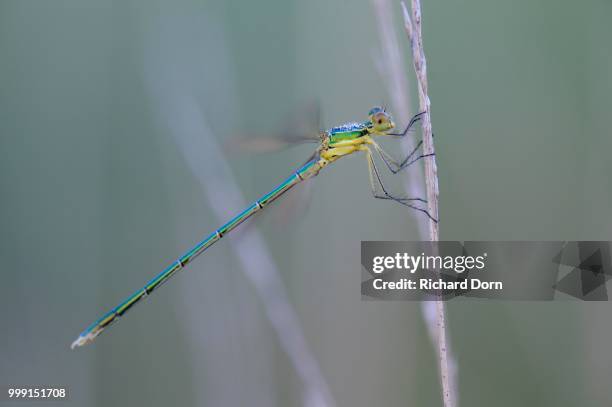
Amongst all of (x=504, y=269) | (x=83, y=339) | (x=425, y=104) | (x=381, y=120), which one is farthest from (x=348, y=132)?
(x=83, y=339)

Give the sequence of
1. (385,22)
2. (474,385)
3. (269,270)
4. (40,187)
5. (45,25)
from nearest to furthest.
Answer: (385,22) → (269,270) → (474,385) → (40,187) → (45,25)

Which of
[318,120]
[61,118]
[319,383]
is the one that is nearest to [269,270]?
[319,383]

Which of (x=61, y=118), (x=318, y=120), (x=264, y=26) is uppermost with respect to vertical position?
(x=264, y=26)

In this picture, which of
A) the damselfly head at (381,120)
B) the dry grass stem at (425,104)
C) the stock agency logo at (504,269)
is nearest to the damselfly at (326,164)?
the damselfly head at (381,120)

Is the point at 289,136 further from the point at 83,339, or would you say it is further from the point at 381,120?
the point at 83,339

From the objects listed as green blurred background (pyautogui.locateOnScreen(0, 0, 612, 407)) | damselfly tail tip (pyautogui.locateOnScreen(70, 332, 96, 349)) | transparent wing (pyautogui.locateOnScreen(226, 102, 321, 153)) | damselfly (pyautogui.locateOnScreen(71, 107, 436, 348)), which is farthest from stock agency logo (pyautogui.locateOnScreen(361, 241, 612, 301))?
damselfly tail tip (pyautogui.locateOnScreen(70, 332, 96, 349))

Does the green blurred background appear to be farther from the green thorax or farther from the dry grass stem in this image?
the dry grass stem

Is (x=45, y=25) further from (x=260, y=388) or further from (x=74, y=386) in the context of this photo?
(x=260, y=388)
